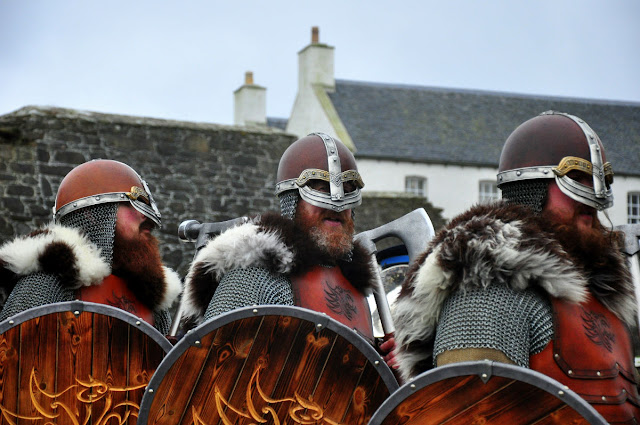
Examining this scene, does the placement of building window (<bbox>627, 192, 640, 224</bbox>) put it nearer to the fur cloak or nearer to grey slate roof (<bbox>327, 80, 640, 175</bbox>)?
grey slate roof (<bbox>327, 80, 640, 175</bbox>)

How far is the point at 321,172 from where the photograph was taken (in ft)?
14.1

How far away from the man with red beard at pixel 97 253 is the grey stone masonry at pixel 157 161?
6.48m

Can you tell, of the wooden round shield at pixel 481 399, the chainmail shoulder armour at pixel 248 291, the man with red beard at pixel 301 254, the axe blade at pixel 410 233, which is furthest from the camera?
the axe blade at pixel 410 233

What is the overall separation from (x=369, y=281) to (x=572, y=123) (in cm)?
151

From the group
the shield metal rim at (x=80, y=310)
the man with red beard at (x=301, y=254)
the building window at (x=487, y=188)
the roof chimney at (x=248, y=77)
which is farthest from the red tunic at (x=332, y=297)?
the roof chimney at (x=248, y=77)

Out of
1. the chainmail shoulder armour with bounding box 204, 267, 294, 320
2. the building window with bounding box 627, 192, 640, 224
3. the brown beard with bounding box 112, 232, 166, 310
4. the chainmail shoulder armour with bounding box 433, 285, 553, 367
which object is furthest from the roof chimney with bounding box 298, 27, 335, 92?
the chainmail shoulder armour with bounding box 433, 285, 553, 367

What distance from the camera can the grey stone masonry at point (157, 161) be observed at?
444 inches

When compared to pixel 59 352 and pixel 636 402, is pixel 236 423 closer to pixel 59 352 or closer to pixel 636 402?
pixel 59 352

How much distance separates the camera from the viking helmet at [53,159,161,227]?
4.80 metres

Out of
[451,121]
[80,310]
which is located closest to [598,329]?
[80,310]

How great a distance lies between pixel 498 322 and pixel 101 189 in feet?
8.61

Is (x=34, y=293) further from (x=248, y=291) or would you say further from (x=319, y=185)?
(x=319, y=185)

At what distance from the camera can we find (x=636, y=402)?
3.00m

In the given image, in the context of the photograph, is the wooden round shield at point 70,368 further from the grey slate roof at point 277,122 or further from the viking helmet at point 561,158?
the grey slate roof at point 277,122
